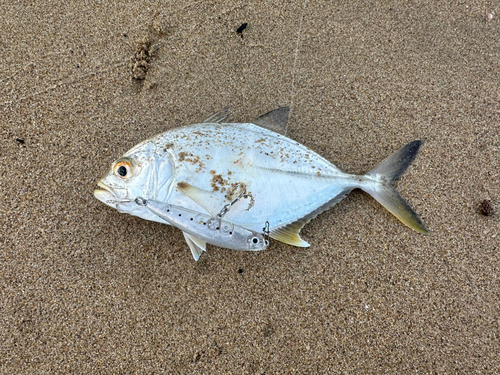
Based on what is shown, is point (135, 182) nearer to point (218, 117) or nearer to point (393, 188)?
point (218, 117)

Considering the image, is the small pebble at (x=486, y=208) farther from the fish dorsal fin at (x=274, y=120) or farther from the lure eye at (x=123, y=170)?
the lure eye at (x=123, y=170)

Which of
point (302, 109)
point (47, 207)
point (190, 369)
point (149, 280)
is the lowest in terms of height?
point (190, 369)

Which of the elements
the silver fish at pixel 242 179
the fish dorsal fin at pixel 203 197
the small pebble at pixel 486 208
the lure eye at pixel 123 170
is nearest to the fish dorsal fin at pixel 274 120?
the silver fish at pixel 242 179

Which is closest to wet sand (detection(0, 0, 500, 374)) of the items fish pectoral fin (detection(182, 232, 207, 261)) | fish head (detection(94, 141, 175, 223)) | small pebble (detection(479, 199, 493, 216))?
small pebble (detection(479, 199, 493, 216))

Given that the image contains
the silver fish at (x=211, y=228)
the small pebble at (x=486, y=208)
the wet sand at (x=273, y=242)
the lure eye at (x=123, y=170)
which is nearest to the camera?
the silver fish at (x=211, y=228)

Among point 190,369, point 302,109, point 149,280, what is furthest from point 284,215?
point 190,369

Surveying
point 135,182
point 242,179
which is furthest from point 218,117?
point 135,182

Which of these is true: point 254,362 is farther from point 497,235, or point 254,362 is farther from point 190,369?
point 497,235
